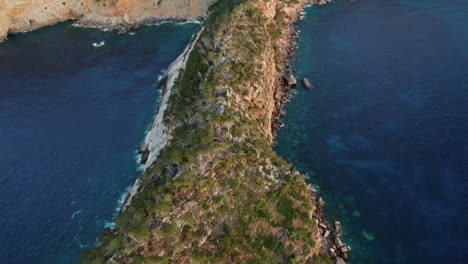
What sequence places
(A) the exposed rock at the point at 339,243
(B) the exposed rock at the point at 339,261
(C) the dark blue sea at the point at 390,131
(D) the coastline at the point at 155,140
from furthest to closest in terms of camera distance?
(D) the coastline at the point at 155,140
(C) the dark blue sea at the point at 390,131
(A) the exposed rock at the point at 339,243
(B) the exposed rock at the point at 339,261

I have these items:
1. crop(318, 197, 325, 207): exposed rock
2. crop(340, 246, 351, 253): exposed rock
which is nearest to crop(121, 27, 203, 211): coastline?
crop(318, 197, 325, 207): exposed rock

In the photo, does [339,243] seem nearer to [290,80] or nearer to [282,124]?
[282,124]

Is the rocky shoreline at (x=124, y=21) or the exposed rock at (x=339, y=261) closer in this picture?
the exposed rock at (x=339, y=261)

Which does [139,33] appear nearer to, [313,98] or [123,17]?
[123,17]

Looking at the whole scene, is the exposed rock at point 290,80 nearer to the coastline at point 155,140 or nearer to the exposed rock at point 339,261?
the coastline at point 155,140

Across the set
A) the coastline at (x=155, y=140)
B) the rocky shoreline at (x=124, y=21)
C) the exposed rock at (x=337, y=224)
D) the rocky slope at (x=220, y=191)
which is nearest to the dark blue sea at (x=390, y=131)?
the exposed rock at (x=337, y=224)

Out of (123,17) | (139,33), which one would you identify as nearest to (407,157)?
(139,33)
